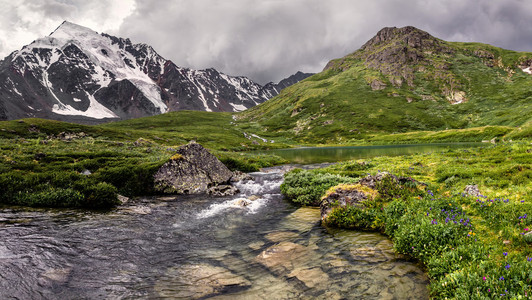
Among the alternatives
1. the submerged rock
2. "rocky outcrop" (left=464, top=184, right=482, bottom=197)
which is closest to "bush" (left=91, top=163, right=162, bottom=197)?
the submerged rock

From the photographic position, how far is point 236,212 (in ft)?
55.1

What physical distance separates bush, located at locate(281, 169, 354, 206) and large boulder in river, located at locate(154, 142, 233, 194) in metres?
8.74

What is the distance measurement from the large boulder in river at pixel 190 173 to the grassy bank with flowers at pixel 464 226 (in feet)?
51.3

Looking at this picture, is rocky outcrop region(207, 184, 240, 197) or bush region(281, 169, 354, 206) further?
rocky outcrop region(207, 184, 240, 197)

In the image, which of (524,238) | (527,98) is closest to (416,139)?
(527,98)

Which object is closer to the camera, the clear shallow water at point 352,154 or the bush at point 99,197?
the bush at point 99,197

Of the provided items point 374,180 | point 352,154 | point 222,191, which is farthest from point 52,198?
point 352,154

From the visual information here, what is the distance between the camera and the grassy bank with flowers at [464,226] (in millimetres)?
5812

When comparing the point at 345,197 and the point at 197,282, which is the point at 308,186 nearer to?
the point at 345,197

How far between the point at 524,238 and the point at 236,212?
45.7 feet

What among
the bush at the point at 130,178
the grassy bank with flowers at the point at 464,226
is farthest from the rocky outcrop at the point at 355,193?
the bush at the point at 130,178

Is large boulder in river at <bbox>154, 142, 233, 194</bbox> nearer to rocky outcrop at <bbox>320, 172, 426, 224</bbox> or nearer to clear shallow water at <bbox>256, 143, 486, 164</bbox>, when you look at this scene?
rocky outcrop at <bbox>320, 172, 426, 224</bbox>

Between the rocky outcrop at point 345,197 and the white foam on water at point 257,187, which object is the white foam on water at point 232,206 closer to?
the white foam on water at point 257,187

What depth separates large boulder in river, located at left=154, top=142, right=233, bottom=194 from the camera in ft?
76.1
